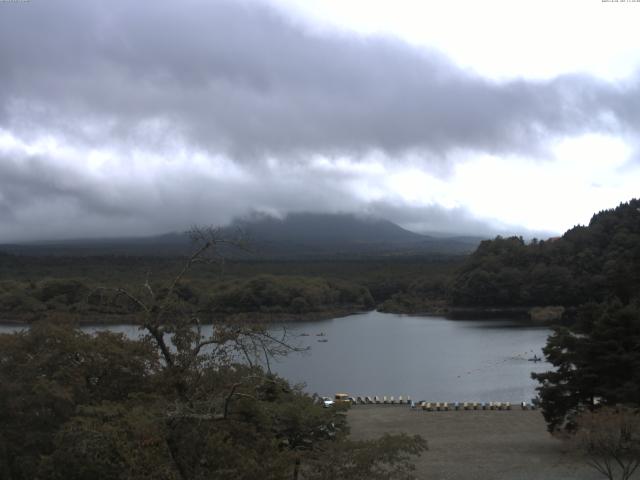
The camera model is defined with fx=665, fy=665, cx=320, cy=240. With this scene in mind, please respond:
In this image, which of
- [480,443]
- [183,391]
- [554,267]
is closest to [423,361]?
[480,443]

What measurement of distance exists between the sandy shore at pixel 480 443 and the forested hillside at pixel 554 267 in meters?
41.9

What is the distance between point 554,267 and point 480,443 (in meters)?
52.7

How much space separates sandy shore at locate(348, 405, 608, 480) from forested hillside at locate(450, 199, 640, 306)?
138 feet

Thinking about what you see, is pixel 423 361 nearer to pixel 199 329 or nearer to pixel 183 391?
pixel 183 391

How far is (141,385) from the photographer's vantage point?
28.6 ft

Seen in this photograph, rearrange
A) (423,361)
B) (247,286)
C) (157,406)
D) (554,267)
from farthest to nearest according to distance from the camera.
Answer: (554,267), (247,286), (423,361), (157,406)

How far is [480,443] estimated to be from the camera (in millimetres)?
17000

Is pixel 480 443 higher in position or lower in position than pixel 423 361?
higher

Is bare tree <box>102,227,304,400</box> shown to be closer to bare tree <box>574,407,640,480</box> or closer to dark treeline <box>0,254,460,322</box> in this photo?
bare tree <box>574,407,640,480</box>

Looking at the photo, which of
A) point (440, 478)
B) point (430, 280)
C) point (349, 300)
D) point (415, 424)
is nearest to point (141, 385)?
point (440, 478)

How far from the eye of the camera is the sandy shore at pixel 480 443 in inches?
547

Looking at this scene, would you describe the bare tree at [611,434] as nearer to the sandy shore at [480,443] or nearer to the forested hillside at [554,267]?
the sandy shore at [480,443]

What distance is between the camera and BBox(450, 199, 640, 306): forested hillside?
Answer: 63638mm

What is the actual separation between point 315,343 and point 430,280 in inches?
1342
